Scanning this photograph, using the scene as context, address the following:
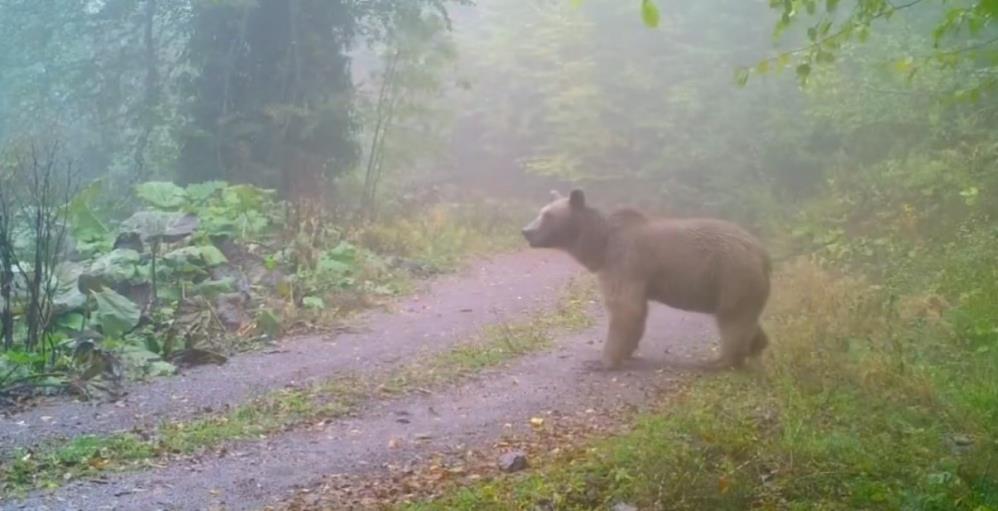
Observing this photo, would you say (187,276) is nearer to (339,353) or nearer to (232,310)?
(232,310)

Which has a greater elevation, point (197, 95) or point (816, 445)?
point (197, 95)

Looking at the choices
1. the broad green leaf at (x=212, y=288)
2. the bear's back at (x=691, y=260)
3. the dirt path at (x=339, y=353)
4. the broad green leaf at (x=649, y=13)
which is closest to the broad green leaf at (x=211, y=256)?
the broad green leaf at (x=212, y=288)

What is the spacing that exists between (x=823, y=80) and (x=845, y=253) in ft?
7.95

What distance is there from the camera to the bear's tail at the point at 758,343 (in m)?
7.61

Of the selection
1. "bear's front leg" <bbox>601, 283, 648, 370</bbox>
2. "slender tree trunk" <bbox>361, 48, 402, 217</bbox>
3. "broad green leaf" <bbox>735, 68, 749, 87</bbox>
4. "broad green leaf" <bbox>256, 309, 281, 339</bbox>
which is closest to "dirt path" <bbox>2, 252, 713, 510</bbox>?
"bear's front leg" <bbox>601, 283, 648, 370</bbox>

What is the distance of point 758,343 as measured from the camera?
7641mm

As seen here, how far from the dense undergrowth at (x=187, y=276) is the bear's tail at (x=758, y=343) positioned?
4.31 m

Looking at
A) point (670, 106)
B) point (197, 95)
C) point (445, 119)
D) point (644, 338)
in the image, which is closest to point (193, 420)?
point (644, 338)

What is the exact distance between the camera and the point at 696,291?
25.5 ft

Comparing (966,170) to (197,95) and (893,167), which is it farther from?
(197,95)

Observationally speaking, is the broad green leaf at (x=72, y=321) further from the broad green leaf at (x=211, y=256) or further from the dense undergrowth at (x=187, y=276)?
the broad green leaf at (x=211, y=256)

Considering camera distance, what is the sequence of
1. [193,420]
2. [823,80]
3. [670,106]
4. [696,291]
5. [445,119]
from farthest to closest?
[445,119] → [670,106] → [823,80] → [696,291] → [193,420]

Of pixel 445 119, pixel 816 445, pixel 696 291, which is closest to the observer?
pixel 816 445

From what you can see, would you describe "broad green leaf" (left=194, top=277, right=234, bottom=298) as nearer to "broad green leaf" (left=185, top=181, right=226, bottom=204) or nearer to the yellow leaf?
"broad green leaf" (left=185, top=181, right=226, bottom=204)
